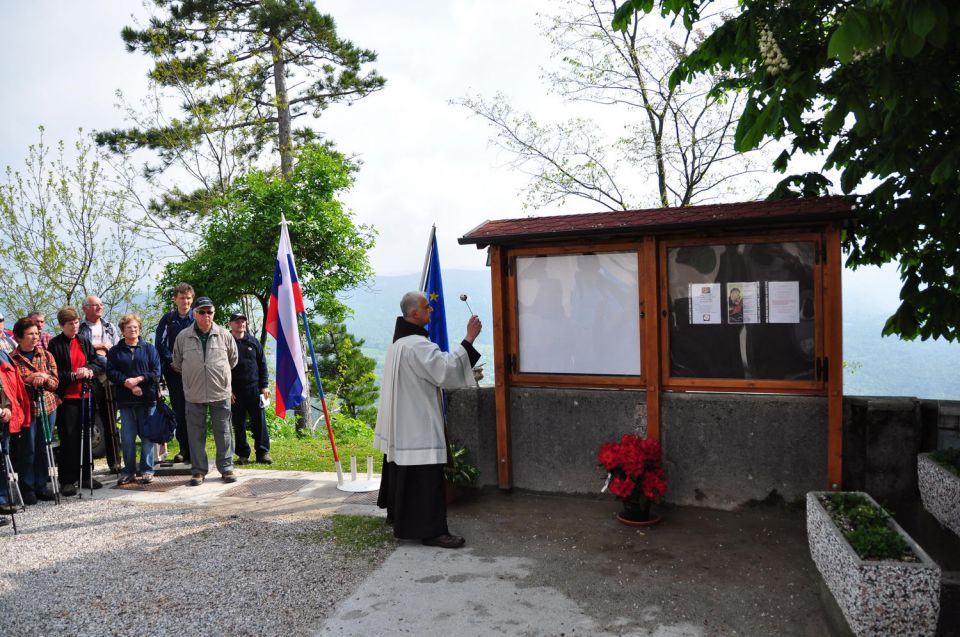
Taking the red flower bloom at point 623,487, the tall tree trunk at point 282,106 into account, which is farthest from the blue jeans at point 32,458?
the tall tree trunk at point 282,106

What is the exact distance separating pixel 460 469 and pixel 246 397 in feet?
12.4

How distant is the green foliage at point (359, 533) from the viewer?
5.72 metres

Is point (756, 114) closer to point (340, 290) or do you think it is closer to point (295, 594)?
point (295, 594)

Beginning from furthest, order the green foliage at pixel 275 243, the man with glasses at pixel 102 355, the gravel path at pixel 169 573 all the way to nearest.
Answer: the green foliage at pixel 275 243
the man with glasses at pixel 102 355
the gravel path at pixel 169 573

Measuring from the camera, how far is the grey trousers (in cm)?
800

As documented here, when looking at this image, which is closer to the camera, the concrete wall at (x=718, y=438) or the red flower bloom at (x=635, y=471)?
the concrete wall at (x=718, y=438)

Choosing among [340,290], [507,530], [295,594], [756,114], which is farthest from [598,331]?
[340,290]

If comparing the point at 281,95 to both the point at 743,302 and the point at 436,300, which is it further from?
the point at 743,302

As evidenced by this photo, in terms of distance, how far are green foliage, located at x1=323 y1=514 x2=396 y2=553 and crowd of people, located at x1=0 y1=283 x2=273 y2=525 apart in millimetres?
2363

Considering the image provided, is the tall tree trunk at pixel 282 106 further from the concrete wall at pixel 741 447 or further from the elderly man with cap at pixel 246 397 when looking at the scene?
the concrete wall at pixel 741 447

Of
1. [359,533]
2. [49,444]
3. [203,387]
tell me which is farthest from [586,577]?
[49,444]

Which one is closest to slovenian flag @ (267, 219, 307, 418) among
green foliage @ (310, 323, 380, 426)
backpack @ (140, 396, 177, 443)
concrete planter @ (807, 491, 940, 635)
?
backpack @ (140, 396, 177, 443)

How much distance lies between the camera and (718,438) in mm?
6098

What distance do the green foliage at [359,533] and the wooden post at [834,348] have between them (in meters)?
3.63
